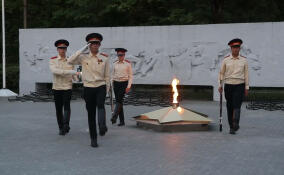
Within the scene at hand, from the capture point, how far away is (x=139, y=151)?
789cm

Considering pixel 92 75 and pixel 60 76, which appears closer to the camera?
pixel 92 75

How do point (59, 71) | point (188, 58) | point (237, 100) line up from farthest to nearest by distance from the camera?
point (188, 58), point (237, 100), point (59, 71)

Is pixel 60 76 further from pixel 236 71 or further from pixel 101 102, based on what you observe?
pixel 236 71

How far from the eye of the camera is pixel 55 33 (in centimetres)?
2123

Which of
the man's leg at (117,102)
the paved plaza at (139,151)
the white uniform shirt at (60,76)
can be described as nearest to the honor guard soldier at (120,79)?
the man's leg at (117,102)

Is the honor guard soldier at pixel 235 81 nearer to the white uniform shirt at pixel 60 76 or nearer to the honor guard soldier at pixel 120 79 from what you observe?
the honor guard soldier at pixel 120 79

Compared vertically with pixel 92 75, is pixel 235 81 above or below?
below

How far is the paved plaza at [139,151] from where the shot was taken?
21.4ft

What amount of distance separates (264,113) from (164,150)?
6853 millimetres

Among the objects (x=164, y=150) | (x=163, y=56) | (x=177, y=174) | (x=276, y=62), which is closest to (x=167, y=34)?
(x=163, y=56)

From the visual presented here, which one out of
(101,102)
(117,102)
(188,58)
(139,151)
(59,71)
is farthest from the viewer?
(188,58)

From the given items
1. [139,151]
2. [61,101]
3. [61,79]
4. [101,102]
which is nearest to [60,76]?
[61,79]

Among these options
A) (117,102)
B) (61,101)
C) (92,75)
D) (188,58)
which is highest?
(188,58)

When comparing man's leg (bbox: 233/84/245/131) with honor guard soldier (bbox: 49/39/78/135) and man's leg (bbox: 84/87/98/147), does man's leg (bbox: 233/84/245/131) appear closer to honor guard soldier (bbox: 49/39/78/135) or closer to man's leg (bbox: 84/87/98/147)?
man's leg (bbox: 84/87/98/147)
